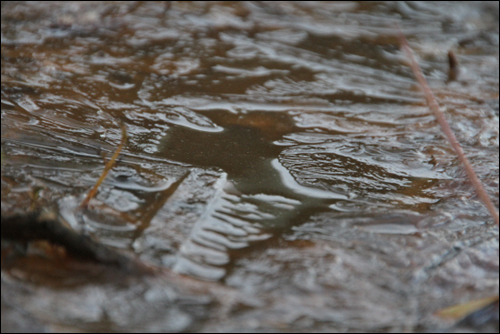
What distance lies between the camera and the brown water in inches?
45.1

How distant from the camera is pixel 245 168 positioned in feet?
5.62

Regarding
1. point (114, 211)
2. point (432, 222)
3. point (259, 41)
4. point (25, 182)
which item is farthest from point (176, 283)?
point (259, 41)

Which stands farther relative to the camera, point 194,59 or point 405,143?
point 194,59

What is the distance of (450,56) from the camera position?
2.86 meters

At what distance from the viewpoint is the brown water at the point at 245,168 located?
1145 millimetres

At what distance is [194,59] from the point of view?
2621 millimetres

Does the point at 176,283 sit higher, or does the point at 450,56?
the point at 450,56

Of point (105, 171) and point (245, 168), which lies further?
point (245, 168)

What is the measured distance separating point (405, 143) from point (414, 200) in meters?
0.46

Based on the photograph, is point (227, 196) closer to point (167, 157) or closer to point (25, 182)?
point (167, 157)

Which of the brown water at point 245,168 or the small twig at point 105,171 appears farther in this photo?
the small twig at point 105,171

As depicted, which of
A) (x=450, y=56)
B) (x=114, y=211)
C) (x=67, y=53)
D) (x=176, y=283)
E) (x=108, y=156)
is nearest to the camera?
(x=176, y=283)

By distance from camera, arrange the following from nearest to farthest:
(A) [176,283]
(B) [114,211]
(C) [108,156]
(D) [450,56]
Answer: (A) [176,283] < (B) [114,211] < (C) [108,156] < (D) [450,56]

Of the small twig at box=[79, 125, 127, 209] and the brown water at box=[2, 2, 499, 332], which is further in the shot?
the small twig at box=[79, 125, 127, 209]
